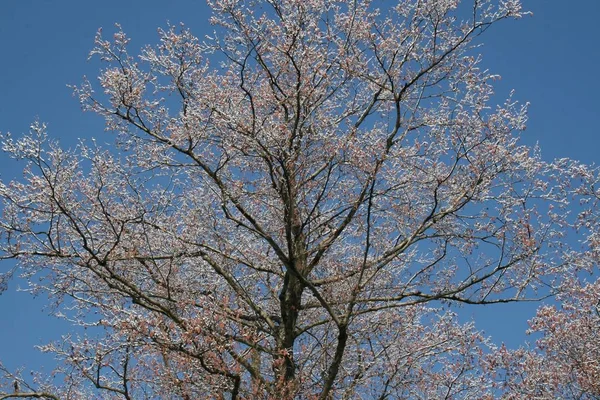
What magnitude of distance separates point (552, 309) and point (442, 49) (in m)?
5.72

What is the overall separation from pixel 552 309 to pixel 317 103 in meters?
6.33

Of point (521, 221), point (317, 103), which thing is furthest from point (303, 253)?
point (521, 221)

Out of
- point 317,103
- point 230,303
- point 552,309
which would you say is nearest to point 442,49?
point 317,103

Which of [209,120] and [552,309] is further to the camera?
[552,309]

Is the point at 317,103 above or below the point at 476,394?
above

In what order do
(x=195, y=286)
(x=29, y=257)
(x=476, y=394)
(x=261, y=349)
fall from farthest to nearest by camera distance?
1. (x=476, y=394)
2. (x=195, y=286)
3. (x=29, y=257)
4. (x=261, y=349)

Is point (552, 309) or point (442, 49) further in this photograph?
point (552, 309)

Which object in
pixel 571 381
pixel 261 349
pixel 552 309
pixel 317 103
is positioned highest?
pixel 317 103

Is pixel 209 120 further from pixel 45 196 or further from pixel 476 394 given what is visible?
pixel 476 394

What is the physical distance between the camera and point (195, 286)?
1106 cm

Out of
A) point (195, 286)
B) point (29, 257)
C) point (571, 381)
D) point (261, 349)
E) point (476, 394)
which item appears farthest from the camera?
point (571, 381)

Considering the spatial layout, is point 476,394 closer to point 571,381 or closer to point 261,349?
point 571,381

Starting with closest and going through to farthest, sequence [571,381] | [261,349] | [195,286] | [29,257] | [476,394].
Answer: [261,349] < [29,257] < [195,286] < [476,394] < [571,381]

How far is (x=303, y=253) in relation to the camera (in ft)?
34.2
